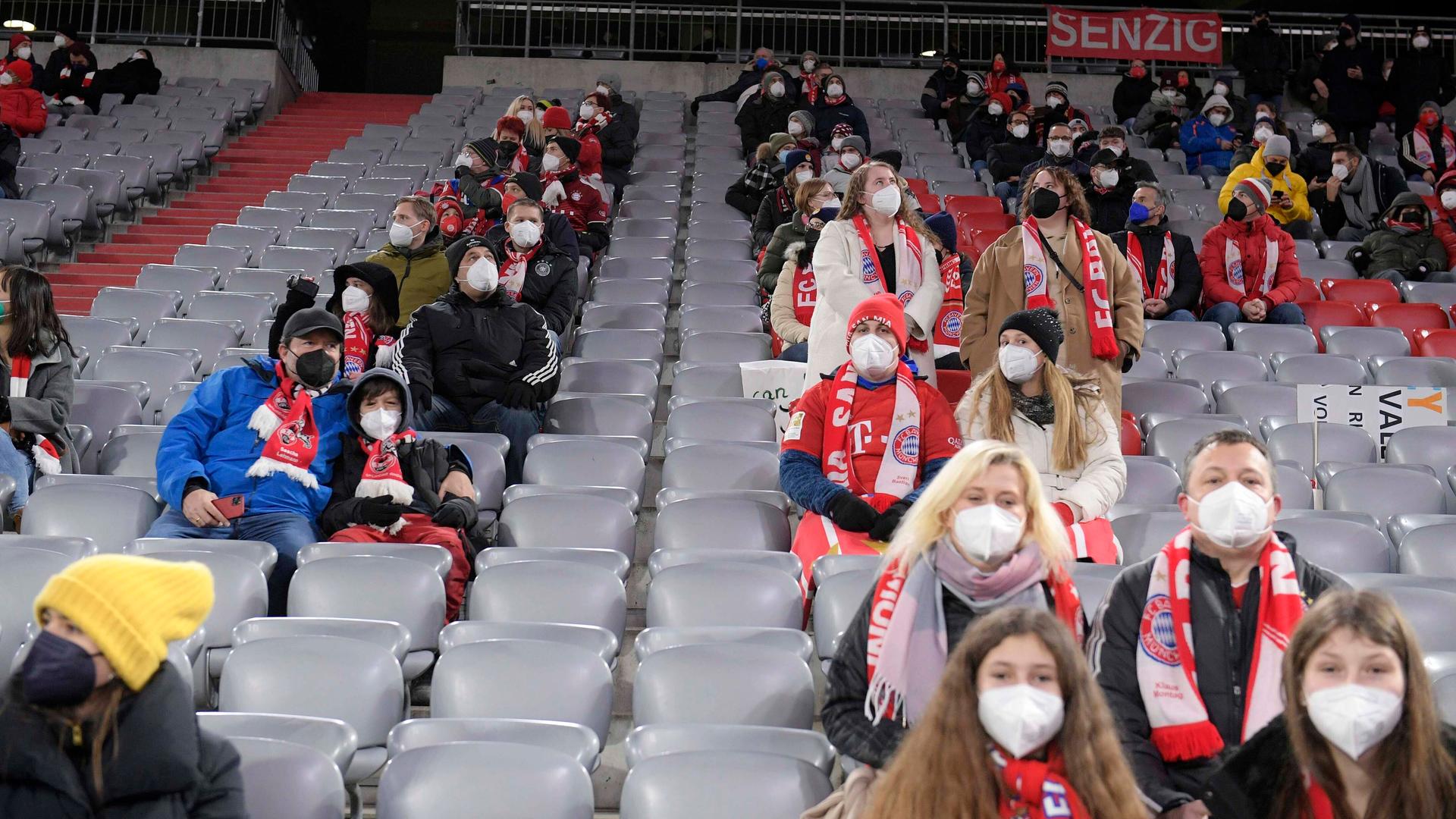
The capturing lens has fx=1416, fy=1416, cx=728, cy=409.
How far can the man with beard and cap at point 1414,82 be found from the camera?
41.7 ft

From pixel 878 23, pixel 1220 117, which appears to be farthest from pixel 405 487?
pixel 878 23

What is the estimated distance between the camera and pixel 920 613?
2.88 metres

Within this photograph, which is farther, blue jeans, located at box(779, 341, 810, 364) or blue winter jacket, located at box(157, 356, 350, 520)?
blue jeans, located at box(779, 341, 810, 364)

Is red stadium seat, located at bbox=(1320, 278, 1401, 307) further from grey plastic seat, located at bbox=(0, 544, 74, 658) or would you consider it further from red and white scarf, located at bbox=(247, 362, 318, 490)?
grey plastic seat, located at bbox=(0, 544, 74, 658)

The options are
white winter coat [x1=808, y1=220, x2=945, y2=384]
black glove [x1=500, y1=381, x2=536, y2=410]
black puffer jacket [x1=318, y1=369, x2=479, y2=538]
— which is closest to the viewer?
black puffer jacket [x1=318, y1=369, x2=479, y2=538]

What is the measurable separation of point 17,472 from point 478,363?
164cm

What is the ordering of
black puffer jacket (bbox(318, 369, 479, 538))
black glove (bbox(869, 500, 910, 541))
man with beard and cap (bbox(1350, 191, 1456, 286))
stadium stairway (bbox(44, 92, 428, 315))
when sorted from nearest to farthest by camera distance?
black glove (bbox(869, 500, 910, 541))
black puffer jacket (bbox(318, 369, 479, 538))
man with beard and cap (bbox(1350, 191, 1456, 286))
stadium stairway (bbox(44, 92, 428, 315))

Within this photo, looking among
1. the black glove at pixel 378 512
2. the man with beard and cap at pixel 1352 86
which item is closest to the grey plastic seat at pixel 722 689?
the black glove at pixel 378 512

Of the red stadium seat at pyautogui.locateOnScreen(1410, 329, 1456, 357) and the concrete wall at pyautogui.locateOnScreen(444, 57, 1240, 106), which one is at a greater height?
the concrete wall at pyautogui.locateOnScreen(444, 57, 1240, 106)

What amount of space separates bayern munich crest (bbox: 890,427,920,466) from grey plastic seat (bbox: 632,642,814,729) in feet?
3.98

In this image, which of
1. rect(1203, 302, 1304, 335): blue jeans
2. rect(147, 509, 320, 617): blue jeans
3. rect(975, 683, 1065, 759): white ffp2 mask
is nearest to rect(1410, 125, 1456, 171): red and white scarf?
rect(1203, 302, 1304, 335): blue jeans

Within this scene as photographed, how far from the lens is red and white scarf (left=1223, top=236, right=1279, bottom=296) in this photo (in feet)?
24.0

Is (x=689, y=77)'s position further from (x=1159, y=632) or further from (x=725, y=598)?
(x=1159, y=632)

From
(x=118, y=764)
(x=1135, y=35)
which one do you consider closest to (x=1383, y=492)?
(x=118, y=764)
